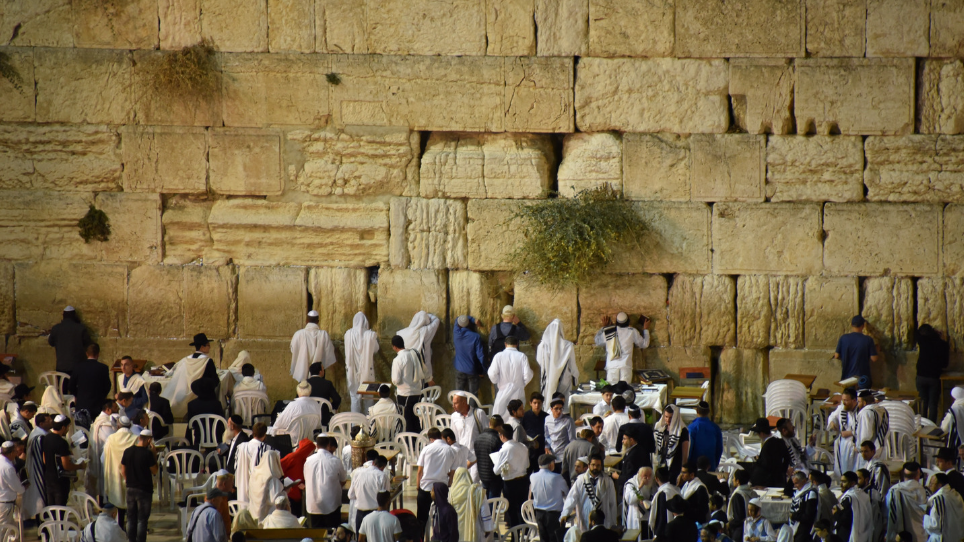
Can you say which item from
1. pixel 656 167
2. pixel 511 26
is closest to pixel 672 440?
pixel 656 167

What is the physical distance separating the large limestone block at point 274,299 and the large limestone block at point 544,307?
269cm

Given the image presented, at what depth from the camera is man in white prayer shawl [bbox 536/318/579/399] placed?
1235cm

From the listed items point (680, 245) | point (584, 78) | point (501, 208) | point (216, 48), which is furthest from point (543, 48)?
point (216, 48)

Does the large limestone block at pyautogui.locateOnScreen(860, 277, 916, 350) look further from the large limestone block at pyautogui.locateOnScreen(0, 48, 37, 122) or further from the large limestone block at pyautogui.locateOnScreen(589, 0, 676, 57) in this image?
the large limestone block at pyautogui.locateOnScreen(0, 48, 37, 122)

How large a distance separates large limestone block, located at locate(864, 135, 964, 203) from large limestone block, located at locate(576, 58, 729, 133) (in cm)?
Answer: 182

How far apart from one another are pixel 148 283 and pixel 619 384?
613 cm

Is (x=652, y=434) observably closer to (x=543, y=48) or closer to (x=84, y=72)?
(x=543, y=48)

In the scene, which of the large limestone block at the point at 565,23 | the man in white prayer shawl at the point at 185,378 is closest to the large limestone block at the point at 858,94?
the large limestone block at the point at 565,23

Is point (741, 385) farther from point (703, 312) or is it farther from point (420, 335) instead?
point (420, 335)

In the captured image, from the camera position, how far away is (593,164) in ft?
43.3

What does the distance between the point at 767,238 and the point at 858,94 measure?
Answer: 77.5 inches

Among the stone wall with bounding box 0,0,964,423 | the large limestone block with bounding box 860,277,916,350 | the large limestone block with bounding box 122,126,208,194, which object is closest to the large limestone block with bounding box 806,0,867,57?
the stone wall with bounding box 0,0,964,423

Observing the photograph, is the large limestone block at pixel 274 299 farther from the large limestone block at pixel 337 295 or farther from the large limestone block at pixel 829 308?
the large limestone block at pixel 829 308

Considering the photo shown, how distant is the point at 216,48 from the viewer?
43.9 feet
